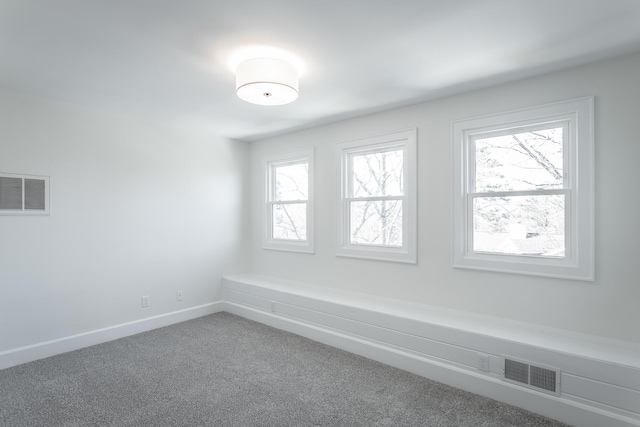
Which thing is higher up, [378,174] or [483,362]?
[378,174]

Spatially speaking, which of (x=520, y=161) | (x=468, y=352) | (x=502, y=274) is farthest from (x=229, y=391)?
(x=520, y=161)

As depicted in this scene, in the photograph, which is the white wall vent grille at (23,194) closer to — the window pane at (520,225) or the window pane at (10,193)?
the window pane at (10,193)

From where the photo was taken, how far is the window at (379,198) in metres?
3.47

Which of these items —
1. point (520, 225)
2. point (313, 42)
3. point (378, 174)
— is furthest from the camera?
point (378, 174)

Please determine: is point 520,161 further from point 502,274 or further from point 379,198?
point 379,198

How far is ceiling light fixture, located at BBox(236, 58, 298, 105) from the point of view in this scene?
2.39 m

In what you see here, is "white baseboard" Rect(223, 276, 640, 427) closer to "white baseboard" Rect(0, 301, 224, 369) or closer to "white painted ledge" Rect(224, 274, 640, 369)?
"white painted ledge" Rect(224, 274, 640, 369)

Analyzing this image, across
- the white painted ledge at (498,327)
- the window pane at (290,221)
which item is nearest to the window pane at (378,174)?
the window pane at (290,221)

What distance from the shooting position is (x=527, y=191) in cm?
282

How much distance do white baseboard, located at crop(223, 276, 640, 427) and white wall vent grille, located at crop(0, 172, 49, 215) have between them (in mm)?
2449

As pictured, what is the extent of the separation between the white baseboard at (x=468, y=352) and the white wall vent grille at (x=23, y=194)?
245cm

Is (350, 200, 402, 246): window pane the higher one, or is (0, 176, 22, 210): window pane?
(0, 176, 22, 210): window pane

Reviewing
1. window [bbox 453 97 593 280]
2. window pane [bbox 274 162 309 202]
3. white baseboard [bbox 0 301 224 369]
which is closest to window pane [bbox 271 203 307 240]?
window pane [bbox 274 162 309 202]

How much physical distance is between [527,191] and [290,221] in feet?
9.39
